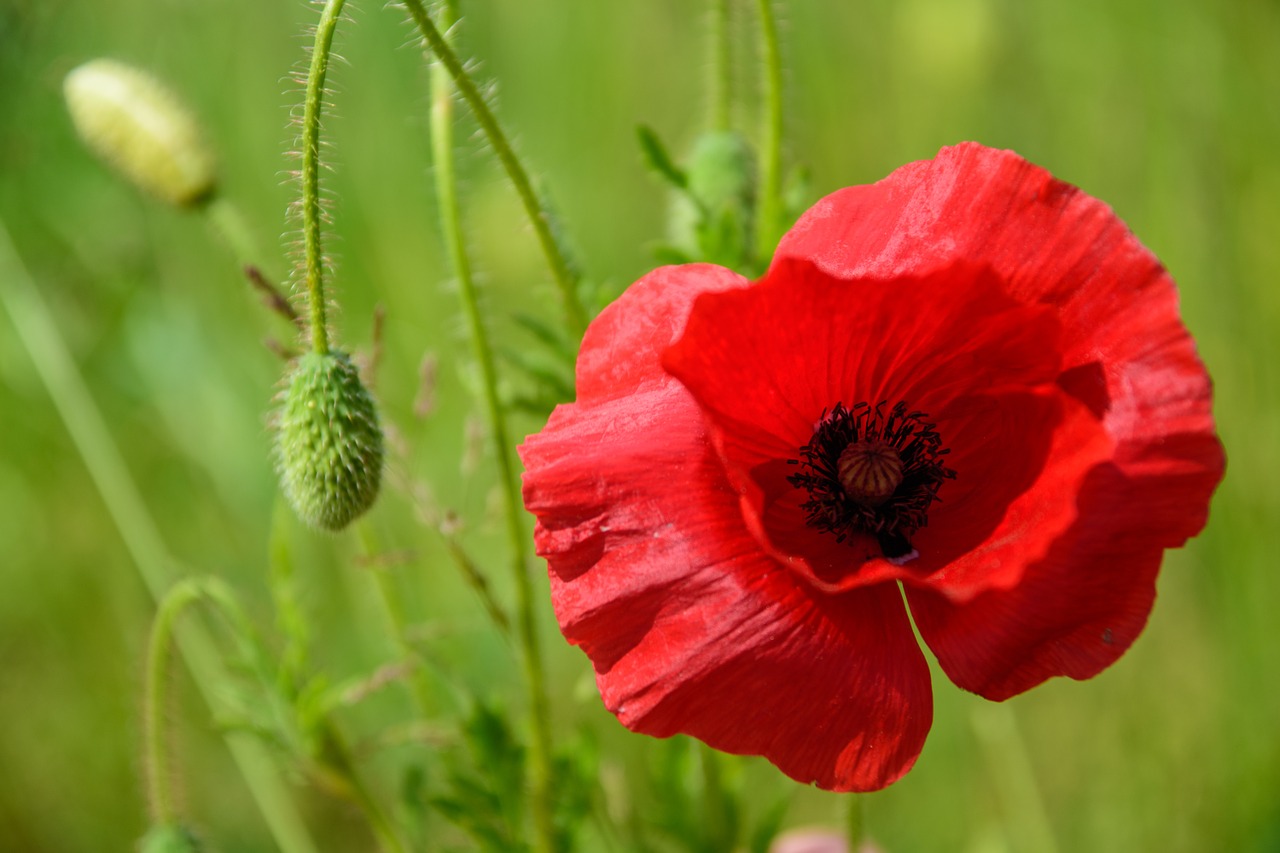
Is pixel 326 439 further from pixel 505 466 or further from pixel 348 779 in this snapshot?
pixel 348 779

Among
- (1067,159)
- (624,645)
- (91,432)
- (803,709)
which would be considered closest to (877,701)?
(803,709)

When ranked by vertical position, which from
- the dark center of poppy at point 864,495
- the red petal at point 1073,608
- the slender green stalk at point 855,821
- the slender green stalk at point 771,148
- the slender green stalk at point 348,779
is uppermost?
the slender green stalk at point 771,148

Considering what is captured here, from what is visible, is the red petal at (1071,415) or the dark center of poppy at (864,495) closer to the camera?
the red petal at (1071,415)

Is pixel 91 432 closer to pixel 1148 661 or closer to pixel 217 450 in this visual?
pixel 217 450

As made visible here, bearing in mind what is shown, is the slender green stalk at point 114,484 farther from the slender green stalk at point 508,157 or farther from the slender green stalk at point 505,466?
the slender green stalk at point 508,157

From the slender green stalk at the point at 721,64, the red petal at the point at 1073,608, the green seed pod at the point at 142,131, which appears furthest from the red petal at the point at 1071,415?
the green seed pod at the point at 142,131

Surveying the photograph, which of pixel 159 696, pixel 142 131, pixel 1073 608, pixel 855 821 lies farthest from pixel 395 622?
pixel 1073 608
